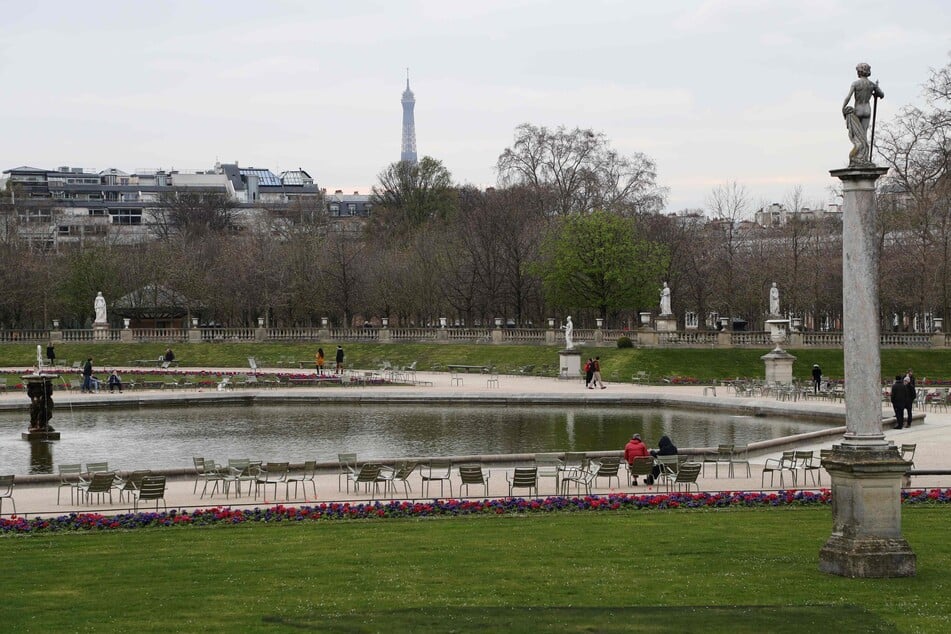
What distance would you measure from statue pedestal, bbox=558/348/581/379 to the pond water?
11582 millimetres

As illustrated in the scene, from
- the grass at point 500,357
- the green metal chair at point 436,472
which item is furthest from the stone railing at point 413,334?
the green metal chair at point 436,472

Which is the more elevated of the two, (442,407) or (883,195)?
(883,195)

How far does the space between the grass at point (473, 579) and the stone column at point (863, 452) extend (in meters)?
0.33

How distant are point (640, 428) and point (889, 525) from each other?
850 inches

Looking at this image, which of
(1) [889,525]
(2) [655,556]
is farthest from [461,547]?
(1) [889,525]

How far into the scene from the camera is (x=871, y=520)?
1370 centimetres

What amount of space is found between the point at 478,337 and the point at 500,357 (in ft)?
17.4

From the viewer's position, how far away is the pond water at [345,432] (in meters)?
30.5

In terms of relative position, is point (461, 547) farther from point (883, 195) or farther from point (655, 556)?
point (883, 195)

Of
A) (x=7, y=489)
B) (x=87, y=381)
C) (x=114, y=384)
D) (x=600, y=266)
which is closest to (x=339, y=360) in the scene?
(x=114, y=384)

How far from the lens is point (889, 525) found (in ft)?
45.1

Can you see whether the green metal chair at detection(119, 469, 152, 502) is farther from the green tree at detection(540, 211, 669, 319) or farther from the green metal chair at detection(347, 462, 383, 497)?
the green tree at detection(540, 211, 669, 319)

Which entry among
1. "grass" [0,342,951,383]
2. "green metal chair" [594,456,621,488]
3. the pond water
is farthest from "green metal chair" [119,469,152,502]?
"grass" [0,342,951,383]

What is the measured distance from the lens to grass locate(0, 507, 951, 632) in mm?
12234
